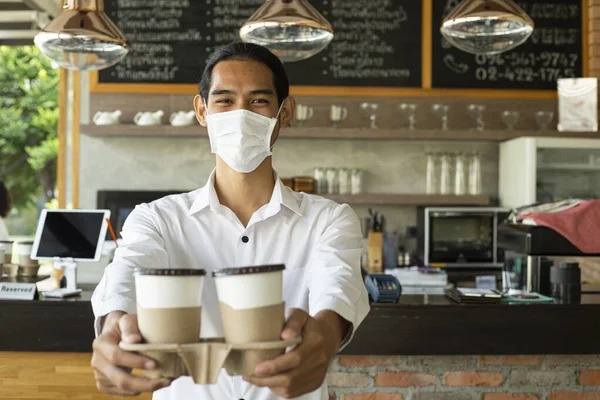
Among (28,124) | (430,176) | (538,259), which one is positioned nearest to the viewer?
(538,259)

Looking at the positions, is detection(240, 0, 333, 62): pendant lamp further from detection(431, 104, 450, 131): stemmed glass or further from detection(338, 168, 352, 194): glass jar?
detection(431, 104, 450, 131): stemmed glass

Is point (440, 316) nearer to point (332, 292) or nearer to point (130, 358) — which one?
point (332, 292)

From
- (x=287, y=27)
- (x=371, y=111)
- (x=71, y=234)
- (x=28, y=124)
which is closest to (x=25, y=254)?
(x=71, y=234)

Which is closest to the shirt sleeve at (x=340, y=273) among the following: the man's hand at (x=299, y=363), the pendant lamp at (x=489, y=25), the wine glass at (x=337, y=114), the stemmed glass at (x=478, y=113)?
the man's hand at (x=299, y=363)

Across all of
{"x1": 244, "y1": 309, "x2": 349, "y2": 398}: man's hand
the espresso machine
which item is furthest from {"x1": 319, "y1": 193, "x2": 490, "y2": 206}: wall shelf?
{"x1": 244, "y1": 309, "x2": 349, "y2": 398}: man's hand

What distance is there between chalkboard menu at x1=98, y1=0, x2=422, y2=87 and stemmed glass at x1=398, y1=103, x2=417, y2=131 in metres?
0.19

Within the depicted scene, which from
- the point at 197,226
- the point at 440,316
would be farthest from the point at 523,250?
the point at 197,226

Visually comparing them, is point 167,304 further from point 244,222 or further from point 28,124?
point 28,124

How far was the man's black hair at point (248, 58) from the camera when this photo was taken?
62.8 inches

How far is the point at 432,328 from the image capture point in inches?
110

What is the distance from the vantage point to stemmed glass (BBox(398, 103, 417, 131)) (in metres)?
5.13

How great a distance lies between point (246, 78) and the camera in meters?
1.57

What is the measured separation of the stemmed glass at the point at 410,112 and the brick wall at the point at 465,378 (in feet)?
8.26

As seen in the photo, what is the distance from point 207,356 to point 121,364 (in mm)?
128
